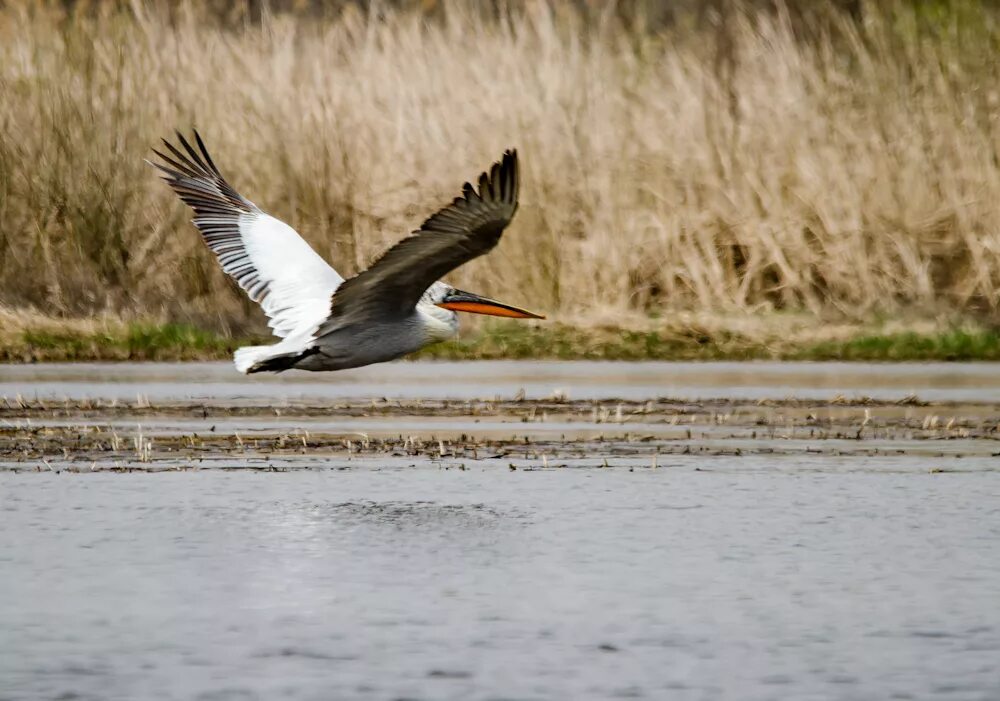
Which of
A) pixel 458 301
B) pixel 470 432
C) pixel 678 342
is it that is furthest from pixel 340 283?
pixel 678 342

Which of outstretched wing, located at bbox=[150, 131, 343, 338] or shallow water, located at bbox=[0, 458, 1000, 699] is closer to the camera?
shallow water, located at bbox=[0, 458, 1000, 699]

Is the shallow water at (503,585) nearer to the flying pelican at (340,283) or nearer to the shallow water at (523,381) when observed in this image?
the flying pelican at (340,283)

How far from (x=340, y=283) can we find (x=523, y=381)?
10.9 feet

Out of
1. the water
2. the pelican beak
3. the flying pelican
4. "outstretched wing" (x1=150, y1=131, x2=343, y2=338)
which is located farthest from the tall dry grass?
the water

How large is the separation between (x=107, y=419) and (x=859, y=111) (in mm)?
6379

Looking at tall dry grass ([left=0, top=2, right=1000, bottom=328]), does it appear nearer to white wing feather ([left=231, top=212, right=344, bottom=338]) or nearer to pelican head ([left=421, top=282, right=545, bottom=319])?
pelican head ([left=421, top=282, right=545, bottom=319])

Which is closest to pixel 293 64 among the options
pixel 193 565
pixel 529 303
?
pixel 529 303

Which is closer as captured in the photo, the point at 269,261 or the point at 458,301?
the point at 269,261

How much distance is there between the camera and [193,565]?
6.15m

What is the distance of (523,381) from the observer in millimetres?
12102

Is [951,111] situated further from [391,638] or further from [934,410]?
[391,638]

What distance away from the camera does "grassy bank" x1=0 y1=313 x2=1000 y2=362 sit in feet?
42.4

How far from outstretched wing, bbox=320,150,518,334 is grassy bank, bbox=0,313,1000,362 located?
14.7 feet

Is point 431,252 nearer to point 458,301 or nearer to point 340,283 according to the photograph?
point 340,283
